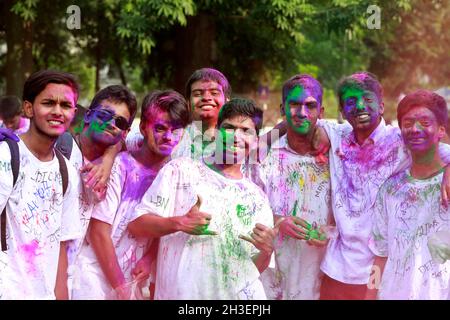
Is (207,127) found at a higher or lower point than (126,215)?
higher

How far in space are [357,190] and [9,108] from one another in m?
4.48

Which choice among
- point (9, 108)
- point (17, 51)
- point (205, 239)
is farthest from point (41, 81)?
point (17, 51)

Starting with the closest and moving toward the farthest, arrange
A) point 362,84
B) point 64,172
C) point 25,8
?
point 64,172 → point 362,84 → point 25,8

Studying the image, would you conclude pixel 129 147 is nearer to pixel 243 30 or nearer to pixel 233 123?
pixel 233 123

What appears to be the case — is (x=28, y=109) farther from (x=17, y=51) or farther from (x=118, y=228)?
(x=17, y=51)

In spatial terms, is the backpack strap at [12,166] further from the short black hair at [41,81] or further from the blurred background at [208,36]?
the blurred background at [208,36]

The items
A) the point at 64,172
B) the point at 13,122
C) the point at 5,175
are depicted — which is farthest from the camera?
the point at 13,122

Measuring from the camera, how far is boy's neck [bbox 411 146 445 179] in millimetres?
3840

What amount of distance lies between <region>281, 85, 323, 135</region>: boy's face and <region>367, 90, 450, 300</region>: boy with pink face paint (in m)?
0.47

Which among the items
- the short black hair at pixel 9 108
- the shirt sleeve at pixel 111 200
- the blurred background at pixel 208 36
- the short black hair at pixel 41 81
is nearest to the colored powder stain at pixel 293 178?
the shirt sleeve at pixel 111 200

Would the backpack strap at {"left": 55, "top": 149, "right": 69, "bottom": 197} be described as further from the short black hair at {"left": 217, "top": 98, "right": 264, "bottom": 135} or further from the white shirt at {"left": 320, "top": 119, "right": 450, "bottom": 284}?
the white shirt at {"left": 320, "top": 119, "right": 450, "bottom": 284}

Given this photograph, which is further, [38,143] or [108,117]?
[108,117]

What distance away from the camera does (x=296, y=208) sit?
4.08 m
